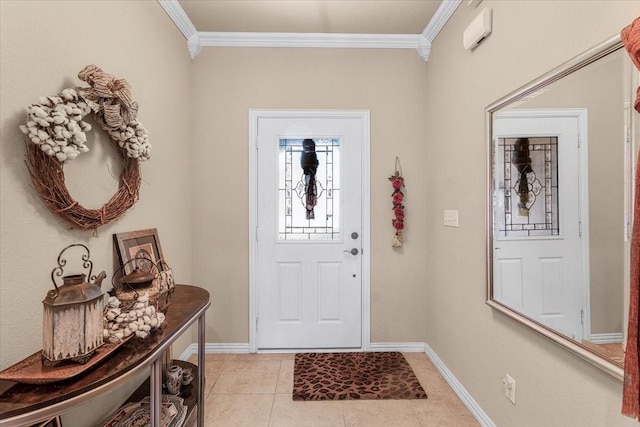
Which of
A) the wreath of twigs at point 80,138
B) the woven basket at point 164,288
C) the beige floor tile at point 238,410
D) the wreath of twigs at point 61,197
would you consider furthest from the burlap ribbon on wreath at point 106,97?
the beige floor tile at point 238,410

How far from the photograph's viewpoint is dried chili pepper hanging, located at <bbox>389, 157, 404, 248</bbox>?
2.81 metres

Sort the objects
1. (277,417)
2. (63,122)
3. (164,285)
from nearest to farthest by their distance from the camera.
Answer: (63,122) < (164,285) < (277,417)

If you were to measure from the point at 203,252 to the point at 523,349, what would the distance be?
2459 mm

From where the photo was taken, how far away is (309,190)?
9.45 ft

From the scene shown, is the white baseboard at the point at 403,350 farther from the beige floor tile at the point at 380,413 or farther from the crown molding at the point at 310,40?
the crown molding at the point at 310,40

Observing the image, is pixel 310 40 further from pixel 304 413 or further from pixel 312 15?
pixel 304 413

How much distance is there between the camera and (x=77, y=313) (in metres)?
0.95

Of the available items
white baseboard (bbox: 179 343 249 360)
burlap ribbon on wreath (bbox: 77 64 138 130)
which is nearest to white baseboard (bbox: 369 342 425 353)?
white baseboard (bbox: 179 343 249 360)

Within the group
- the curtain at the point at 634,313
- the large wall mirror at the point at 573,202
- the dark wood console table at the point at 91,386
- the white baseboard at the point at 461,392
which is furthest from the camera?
the white baseboard at the point at 461,392

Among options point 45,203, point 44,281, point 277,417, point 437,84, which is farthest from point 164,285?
point 437,84

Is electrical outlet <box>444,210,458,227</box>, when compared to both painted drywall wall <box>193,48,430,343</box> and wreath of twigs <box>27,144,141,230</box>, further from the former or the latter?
wreath of twigs <box>27,144,141,230</box>

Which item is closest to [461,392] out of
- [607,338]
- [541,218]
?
[607,338]

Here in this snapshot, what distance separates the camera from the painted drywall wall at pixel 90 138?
1138 millimetres

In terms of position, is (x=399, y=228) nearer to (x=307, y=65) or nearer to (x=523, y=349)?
(x=523, y=349)
